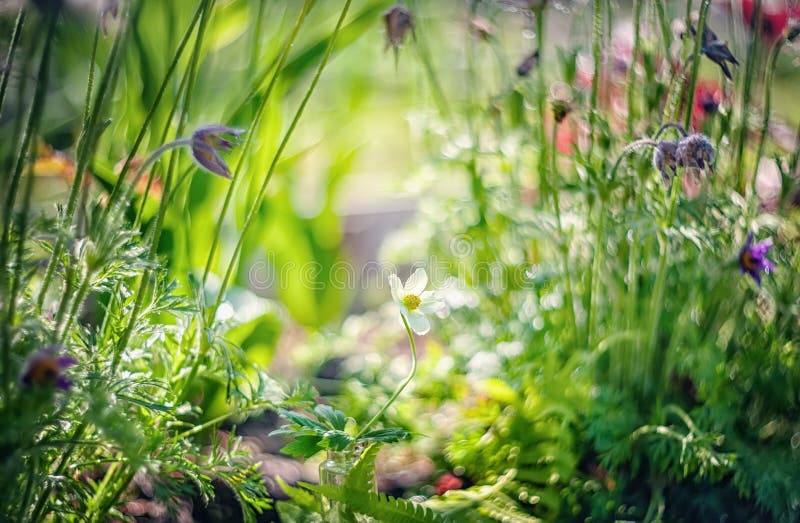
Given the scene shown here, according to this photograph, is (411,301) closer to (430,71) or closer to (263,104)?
(263,104)

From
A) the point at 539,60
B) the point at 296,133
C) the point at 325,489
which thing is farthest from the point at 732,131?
the point at 296,133

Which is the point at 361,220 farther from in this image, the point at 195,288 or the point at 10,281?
the point at 10,281

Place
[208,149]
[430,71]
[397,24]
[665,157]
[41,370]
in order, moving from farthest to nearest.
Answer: [430,71], [397,24], [665,157], [208,149], [41,370]

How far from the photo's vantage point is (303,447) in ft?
2.40

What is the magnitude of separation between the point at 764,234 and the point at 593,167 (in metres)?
0.24

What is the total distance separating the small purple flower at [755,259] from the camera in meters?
0.81

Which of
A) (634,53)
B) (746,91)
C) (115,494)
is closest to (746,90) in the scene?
(746,91)

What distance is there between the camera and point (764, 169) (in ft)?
4.47

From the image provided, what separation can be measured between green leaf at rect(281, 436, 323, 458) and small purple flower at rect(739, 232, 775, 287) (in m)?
0.52

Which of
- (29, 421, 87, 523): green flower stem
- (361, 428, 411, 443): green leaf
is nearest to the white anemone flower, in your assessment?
(361, 428, 411, 443): green leaf

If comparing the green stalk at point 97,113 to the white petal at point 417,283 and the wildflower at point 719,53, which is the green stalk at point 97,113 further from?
the wildflower at point 719,53

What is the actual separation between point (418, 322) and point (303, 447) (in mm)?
175

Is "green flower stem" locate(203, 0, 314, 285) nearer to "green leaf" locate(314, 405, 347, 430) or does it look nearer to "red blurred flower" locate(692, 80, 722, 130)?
"green leaf" locate(314, 405, 347, 430)

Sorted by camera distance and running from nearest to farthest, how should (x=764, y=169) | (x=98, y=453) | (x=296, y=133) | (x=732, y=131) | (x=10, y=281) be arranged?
(x=10, y=281), (x=98, y=453), (x=732, y=131), (x=764, y=169), (x=296, y=133)
